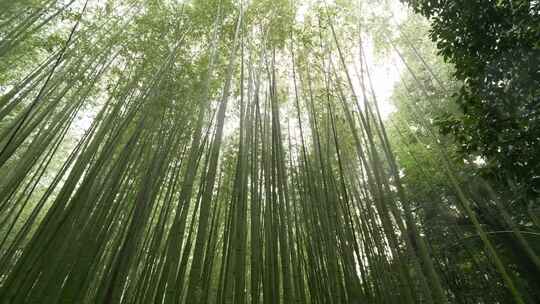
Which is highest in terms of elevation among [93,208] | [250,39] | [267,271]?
[250,39]

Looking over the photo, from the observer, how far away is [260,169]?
2367 mm

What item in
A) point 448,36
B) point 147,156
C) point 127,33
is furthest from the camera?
point 127,33

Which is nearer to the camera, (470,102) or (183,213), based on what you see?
(183,213)

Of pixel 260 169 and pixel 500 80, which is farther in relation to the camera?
pixel 500 80

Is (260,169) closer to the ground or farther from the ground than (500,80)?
closer to the ground

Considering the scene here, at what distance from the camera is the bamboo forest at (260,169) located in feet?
5.15

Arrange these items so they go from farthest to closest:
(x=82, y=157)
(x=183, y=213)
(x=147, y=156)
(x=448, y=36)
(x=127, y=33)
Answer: (x=127, y=33), (x=448, y=36), (x=147, y=156), (x=82, y=157), (x=183, y=213)

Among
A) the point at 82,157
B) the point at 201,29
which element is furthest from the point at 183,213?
the point at 201,29

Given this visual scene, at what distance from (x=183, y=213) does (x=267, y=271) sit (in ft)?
1.64

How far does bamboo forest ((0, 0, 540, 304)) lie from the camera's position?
5.15 feet

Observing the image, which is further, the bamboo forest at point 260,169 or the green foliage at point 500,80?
the green foliage at point 500,80

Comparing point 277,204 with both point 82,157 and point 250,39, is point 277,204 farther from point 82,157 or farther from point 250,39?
point 250,39

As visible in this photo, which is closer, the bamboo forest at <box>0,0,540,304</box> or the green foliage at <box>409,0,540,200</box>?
the bamboo forest at <box>0,0,540,304</box>

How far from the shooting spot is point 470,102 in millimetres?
2678
